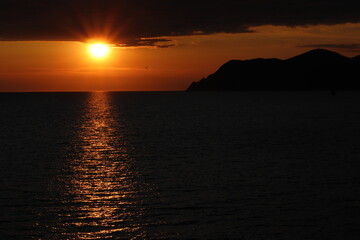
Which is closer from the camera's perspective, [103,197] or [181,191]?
[103,197]

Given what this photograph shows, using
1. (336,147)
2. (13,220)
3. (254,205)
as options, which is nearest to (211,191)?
(254,205)

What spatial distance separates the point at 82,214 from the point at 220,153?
33.3 metres

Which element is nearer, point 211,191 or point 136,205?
point 136,205

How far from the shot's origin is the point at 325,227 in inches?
1212

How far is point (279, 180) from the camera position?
44906 mm

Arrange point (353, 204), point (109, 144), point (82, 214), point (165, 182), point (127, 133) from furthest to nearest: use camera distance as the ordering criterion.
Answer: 1. point (127, 133)
2. point (109, 144)
3. point (165, 182)
4. point (353, 204)
5. point (82, 214)

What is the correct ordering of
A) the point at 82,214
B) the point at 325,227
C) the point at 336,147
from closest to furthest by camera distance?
1. the point at 325,227
2. the point at 82,214
3. the point at 336,147

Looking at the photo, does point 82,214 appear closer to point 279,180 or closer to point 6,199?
point 6,199

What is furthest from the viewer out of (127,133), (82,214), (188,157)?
(127,133)

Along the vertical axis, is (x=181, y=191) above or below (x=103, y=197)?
below

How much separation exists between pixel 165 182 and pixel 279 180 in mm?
10664

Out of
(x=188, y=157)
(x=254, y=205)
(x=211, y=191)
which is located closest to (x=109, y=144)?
(x=188, y=157)

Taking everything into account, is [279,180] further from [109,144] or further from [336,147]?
[109,144]

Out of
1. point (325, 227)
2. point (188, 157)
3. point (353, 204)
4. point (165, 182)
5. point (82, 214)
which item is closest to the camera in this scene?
point (325, 227)
